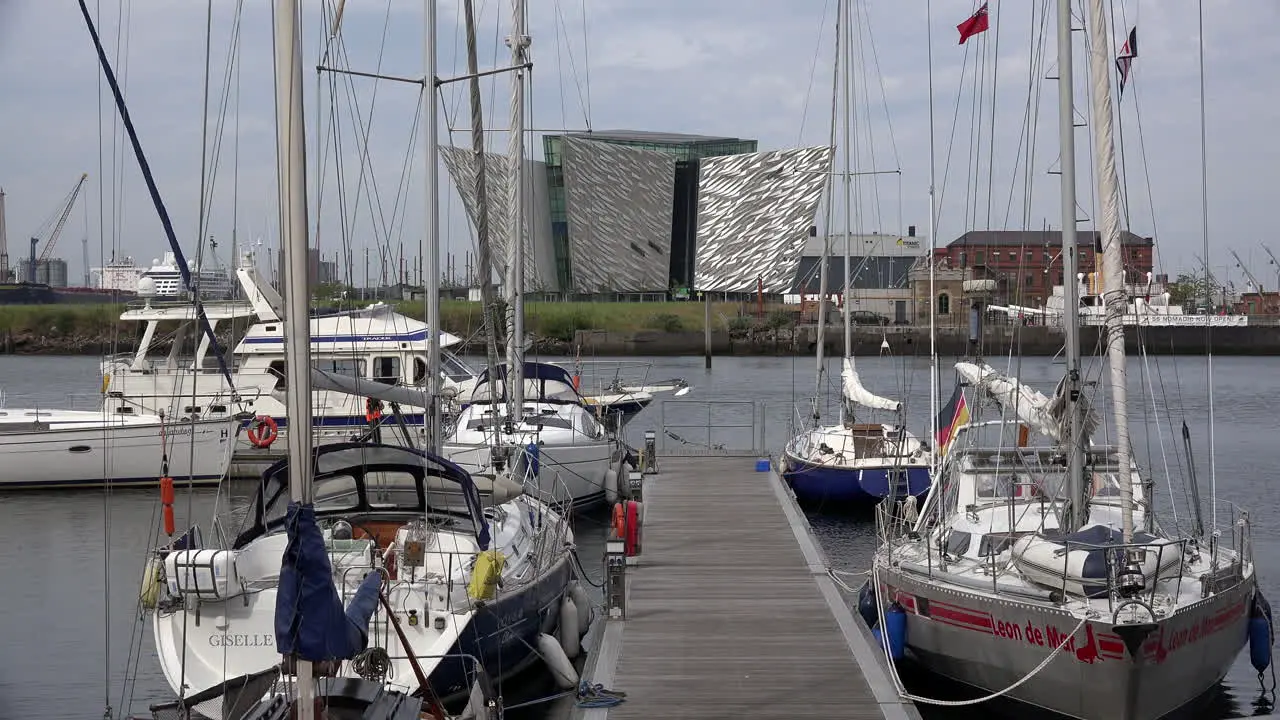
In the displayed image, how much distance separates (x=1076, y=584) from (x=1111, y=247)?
126 inches

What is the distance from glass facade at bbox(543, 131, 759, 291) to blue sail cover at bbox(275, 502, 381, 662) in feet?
336

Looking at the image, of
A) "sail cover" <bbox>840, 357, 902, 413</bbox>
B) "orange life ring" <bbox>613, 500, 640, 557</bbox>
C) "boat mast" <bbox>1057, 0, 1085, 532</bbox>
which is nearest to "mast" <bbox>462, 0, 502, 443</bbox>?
"orange life ring" <bbox>613, 500, 640, 557</bbox>

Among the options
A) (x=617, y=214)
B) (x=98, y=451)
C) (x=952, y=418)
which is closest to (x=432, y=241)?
(x=952, y=418)

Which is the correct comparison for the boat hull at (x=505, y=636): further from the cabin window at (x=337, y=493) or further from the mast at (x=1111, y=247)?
the mast at (x=1111, y=247)

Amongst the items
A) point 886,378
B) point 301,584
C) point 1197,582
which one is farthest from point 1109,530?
point 886,378

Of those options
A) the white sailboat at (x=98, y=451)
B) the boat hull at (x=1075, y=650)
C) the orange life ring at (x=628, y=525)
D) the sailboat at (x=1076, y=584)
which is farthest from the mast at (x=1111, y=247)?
the white sailboat at (x=98, y=451)

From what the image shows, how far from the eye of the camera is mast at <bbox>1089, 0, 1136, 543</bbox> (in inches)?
449

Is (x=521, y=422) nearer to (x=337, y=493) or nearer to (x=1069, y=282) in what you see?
(x=337, y=493)

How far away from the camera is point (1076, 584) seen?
10969 millimetres

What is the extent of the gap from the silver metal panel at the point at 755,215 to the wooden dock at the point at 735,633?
96189 mm

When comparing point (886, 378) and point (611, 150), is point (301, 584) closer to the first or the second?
point (886, 378)

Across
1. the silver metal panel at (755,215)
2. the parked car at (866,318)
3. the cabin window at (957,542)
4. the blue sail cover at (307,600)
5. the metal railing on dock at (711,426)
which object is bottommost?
the metal railing on dock at (711,426)

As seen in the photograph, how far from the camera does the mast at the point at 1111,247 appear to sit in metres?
11.4

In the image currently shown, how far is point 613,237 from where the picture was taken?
373ft
